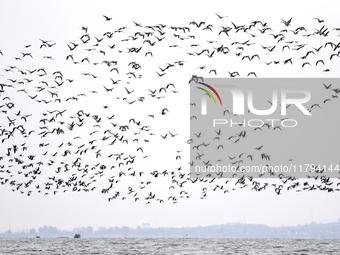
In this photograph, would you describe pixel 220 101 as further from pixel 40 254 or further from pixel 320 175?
pixel 40 254

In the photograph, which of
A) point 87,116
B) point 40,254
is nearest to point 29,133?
point 87,116

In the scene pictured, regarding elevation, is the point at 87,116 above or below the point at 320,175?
above

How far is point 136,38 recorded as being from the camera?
1687 inches

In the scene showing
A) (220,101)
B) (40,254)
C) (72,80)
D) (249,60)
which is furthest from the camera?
(40,254)

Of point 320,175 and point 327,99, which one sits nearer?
point 327,99

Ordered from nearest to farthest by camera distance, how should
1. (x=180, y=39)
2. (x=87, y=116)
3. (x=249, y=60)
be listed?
1. (x=180, y=39)
2. (x=249, y=60)
3. (x=87, y=116)

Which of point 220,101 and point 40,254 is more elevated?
point 220,101

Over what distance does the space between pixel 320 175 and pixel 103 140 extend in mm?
24613

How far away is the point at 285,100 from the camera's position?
60.4 metres

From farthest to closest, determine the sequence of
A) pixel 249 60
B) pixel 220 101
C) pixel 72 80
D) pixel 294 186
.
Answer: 1. pixel 220 101
2. pixel 294 186
3. pixel 72 80
4. pixel 249 60

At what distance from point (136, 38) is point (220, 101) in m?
27.0

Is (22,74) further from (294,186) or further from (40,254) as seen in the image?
(40,254)

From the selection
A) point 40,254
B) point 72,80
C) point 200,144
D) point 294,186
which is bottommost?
point 40,254

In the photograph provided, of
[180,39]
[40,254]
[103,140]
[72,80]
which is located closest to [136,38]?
[180,39]
